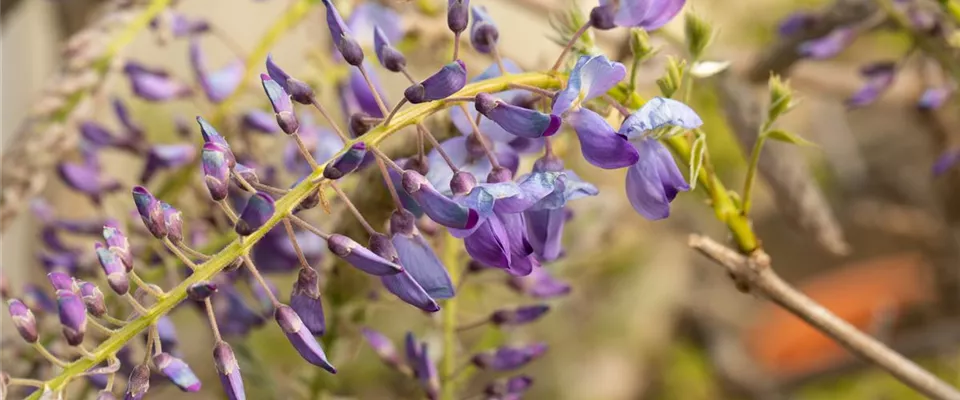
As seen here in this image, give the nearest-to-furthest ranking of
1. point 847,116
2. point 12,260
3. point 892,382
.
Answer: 1. point 12,260
2. point 892,382
3. point 847,116

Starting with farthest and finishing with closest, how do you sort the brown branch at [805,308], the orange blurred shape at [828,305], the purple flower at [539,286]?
1. the orange blurred shape at [828,305]
2. the purple flower at [539,286]
3. the brown branch at [805,308]

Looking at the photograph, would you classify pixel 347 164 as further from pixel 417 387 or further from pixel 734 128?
pixel 734 128

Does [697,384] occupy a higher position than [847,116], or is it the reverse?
[847,116]

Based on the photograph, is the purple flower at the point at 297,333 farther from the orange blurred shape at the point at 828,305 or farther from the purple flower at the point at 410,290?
the orange blurred shape at the point at 828,305

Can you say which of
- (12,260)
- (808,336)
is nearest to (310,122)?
(12,260)

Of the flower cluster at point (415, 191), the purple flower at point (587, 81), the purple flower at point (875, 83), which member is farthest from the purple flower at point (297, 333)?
the purple flower at point (875, 83)
